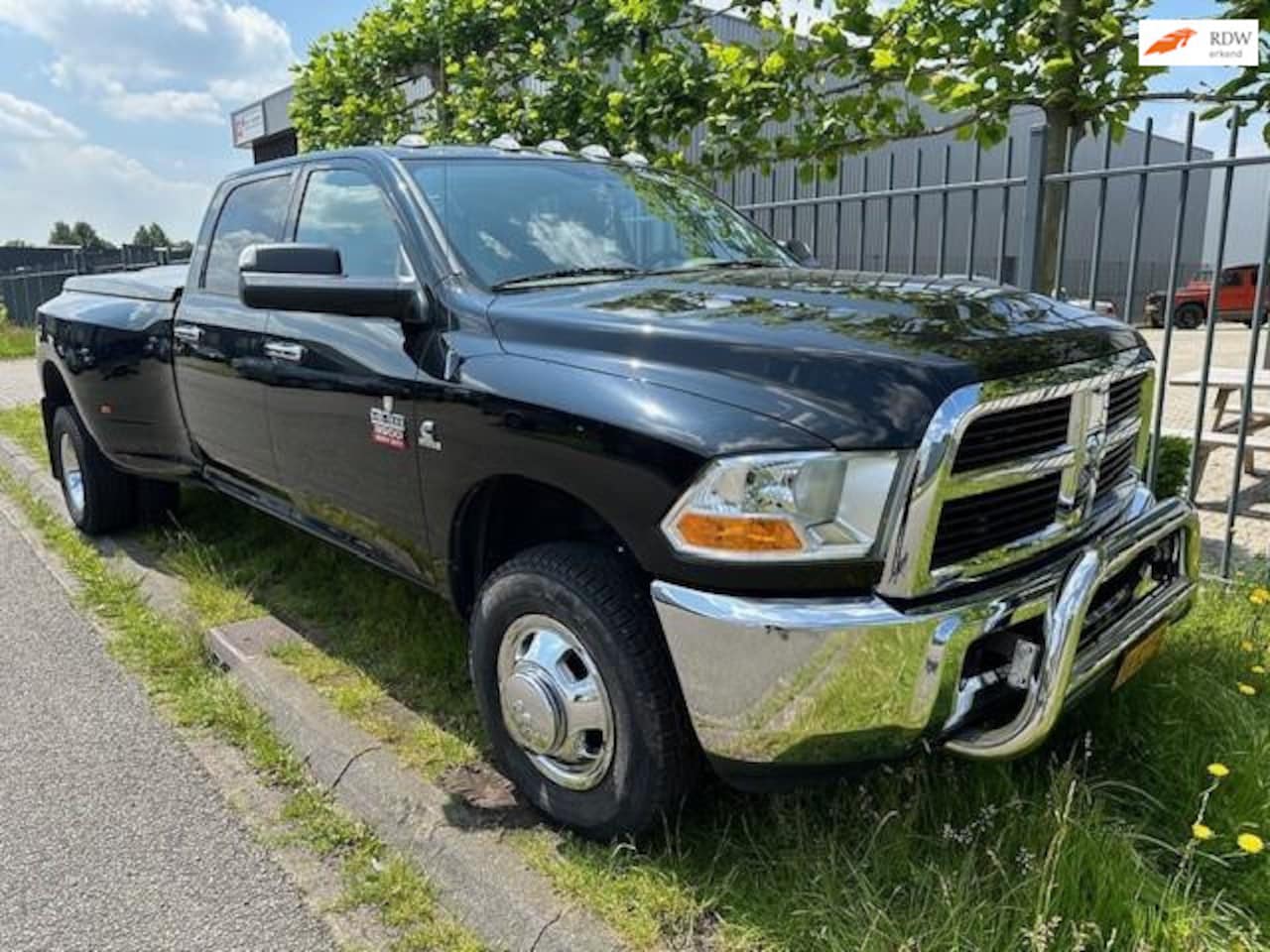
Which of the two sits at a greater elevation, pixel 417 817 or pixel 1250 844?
pixel 1250 844

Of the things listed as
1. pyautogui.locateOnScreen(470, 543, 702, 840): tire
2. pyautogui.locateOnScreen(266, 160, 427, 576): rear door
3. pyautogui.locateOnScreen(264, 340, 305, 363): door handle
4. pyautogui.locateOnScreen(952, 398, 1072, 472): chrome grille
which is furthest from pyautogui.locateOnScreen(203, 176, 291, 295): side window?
pyautogui.locateOnScreen(952, 398, 1072, 472): chrome grille

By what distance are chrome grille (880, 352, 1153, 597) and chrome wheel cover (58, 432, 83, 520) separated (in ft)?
16.4

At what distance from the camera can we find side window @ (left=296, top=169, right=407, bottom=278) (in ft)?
10.7

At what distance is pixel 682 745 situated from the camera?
2.33 meters

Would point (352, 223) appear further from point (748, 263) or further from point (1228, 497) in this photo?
point (1228, 497)

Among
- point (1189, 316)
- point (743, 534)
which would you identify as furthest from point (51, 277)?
point (1189, 316)

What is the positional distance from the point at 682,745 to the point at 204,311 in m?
3.05

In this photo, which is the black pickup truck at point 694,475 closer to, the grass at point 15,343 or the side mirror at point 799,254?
the side mirror at point 799,254

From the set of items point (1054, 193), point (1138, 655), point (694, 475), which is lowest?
point (1138, 655)

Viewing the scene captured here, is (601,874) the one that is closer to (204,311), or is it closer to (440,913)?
(440,913)

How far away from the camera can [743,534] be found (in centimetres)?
205

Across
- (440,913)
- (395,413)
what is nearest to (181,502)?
(395,413)

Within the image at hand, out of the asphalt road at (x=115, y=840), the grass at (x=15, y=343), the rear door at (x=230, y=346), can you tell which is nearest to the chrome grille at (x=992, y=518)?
the asphalt road at (x=115, y=840)

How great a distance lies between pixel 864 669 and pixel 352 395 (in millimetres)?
1902
